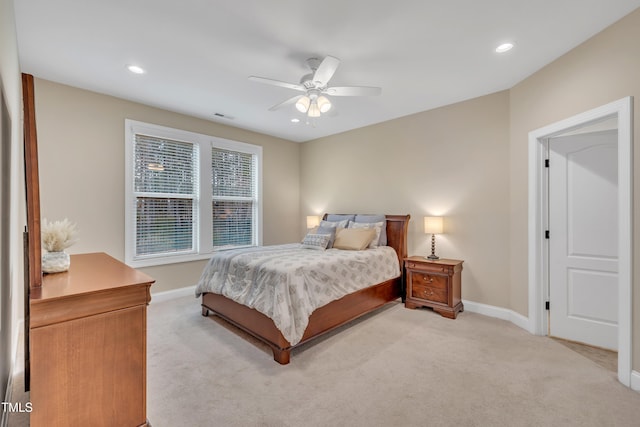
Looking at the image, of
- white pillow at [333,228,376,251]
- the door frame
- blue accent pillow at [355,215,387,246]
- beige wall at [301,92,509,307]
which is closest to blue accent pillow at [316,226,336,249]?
white pillow at [333,228,376,251]

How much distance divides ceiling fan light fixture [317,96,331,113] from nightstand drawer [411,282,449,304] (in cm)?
249

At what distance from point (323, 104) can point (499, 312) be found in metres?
3.17

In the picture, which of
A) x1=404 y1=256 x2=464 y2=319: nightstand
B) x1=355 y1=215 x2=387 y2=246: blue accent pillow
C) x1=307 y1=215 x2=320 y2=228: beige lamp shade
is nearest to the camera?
x1=404 y1=256 x2=464 y2=319: nightstand

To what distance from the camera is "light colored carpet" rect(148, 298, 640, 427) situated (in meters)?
1.79

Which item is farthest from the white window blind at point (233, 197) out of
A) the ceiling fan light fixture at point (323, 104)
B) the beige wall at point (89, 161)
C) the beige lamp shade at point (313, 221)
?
the ceiling fan light fixture at point (323, 104)

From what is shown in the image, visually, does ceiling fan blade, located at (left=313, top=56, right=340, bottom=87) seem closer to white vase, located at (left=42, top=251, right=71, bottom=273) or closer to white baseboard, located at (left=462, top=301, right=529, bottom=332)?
white vase, located at (left=42, top=251, right=71, bottom=273)

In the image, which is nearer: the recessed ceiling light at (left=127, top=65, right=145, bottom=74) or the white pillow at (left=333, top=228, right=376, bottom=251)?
the recessed ceiling light at (left=127, top=65, right=145, bottom=74)

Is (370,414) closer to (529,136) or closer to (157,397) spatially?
(157,397)

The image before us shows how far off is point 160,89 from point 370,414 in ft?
12.7

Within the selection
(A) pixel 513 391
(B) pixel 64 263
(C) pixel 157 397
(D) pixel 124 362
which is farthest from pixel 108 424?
(A) pixel 513 391

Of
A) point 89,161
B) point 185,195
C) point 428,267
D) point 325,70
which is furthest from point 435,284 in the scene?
point 89,161

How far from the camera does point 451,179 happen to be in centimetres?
383

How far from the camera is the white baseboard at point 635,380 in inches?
78.5

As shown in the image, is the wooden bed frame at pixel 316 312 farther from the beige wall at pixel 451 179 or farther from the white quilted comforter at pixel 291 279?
the beige wall at pixel 451 179
